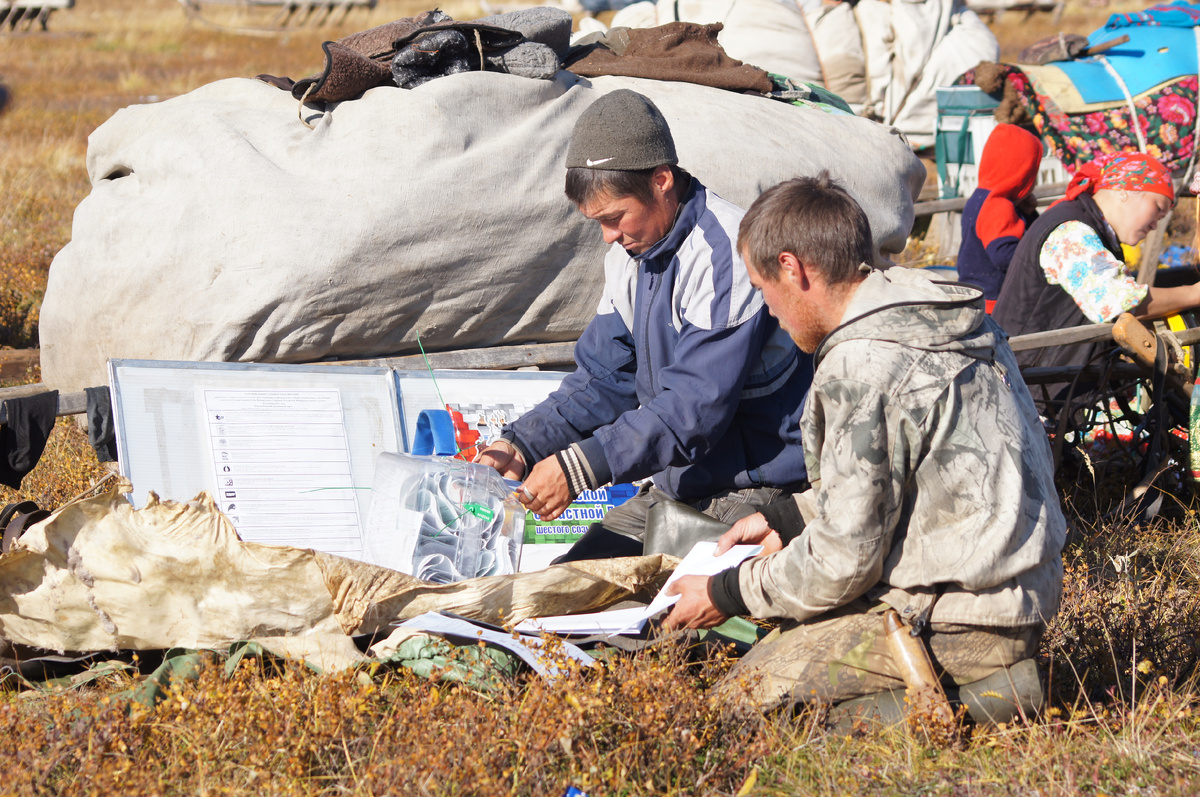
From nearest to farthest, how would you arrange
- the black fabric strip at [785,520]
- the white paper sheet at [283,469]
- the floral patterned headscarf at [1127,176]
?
the black fabric strip at [785,520]
the white paper sheet at [283,469]
the floral patterned headscarf at [1127,176]

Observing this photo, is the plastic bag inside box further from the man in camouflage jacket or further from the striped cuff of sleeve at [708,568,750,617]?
the man in camouflage jacket

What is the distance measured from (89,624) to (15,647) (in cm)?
28

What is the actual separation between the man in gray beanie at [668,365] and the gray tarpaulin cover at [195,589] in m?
0.49

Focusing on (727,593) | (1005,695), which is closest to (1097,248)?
(1005,695)

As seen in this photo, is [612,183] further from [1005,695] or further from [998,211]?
[998,211]

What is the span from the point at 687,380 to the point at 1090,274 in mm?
2269

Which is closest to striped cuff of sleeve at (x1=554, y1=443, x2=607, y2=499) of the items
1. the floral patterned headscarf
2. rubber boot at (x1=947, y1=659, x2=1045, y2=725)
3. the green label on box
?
the green label on box

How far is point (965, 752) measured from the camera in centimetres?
232

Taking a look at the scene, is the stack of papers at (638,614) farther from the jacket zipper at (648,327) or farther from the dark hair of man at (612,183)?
the dark hair of man at (612,183)

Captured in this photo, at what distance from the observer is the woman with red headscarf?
169 inches

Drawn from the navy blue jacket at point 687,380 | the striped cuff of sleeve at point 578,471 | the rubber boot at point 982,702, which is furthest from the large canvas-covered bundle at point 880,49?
the rubber boot at point 982,702

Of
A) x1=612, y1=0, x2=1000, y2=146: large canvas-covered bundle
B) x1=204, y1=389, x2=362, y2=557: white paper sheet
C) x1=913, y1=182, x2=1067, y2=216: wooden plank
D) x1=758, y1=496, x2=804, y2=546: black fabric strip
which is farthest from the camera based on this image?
x1=612, y1=0, x2=1000, y2=146: large canvas-covered bundle

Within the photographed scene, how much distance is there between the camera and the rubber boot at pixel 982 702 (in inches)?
92.9

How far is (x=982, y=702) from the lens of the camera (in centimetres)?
238
